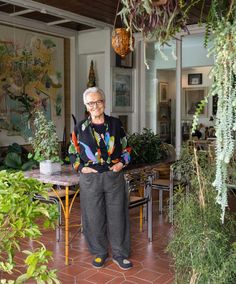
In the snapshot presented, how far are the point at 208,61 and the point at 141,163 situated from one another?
3.33 m

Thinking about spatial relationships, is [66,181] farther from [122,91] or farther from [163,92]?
[163,92]

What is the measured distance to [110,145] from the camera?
3.33 meters

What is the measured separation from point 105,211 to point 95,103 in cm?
95

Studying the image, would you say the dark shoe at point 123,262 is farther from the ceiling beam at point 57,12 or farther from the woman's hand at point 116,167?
the ceiling beam at point 57,12

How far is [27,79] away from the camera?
6492 millimetres

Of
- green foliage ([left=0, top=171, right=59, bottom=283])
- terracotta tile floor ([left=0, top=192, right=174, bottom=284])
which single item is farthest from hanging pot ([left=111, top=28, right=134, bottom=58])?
green foliage ([left=0, top=171, right=59, bottom=283])

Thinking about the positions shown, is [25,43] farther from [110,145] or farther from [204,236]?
[204,236]

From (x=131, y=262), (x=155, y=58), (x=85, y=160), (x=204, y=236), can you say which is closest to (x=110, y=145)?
(x=85, y=160)

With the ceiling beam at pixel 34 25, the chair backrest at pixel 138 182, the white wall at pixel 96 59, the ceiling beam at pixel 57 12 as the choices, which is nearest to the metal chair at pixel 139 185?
the chair backrest at pixel 138 182

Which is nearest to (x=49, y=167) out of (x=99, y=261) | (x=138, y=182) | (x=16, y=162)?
(x=138, y=182)

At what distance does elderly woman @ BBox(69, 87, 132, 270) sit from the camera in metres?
3.31

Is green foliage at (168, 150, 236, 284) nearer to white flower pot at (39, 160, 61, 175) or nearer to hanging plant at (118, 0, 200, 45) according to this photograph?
hanging plant at (118, 0, 200, 45)

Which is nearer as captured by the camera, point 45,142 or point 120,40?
point 45,142

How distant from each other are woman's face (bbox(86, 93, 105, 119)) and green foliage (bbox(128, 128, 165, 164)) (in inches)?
58.4
